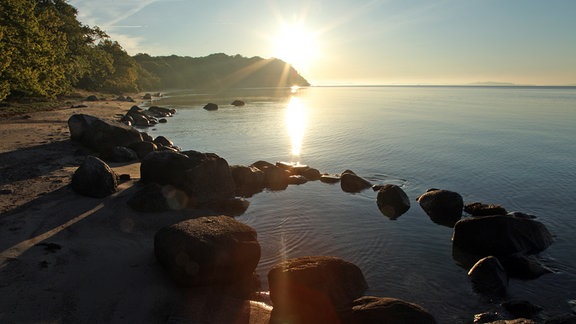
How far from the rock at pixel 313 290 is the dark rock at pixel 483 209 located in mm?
8134

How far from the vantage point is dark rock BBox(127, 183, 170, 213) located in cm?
1284

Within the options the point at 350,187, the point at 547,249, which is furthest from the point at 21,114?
the point at 547,249

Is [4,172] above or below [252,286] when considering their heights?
Answer: above

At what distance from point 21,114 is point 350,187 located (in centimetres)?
3191

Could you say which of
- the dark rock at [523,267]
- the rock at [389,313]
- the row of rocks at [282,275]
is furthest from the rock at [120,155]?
the dark rock at [523,267]

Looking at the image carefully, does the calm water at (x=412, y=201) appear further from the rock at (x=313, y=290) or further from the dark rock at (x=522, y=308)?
the rock at (x=313, y=290)

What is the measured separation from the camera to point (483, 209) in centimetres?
1442

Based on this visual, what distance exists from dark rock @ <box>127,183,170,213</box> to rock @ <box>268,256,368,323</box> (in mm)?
6387

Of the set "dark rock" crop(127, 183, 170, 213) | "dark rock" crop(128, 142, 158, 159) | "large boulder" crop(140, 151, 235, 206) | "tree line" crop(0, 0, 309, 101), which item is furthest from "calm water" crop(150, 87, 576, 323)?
"tree line" crop(0, 0, 309, 101)

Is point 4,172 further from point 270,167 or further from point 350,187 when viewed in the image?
point 350,187

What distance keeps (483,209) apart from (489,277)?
5583 millimetres

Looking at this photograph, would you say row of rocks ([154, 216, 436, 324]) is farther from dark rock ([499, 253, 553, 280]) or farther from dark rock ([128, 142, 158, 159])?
dark rock ([128, 142, 158, 159])

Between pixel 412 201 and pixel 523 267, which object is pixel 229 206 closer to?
pixel 412 201

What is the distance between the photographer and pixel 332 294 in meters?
8.16
